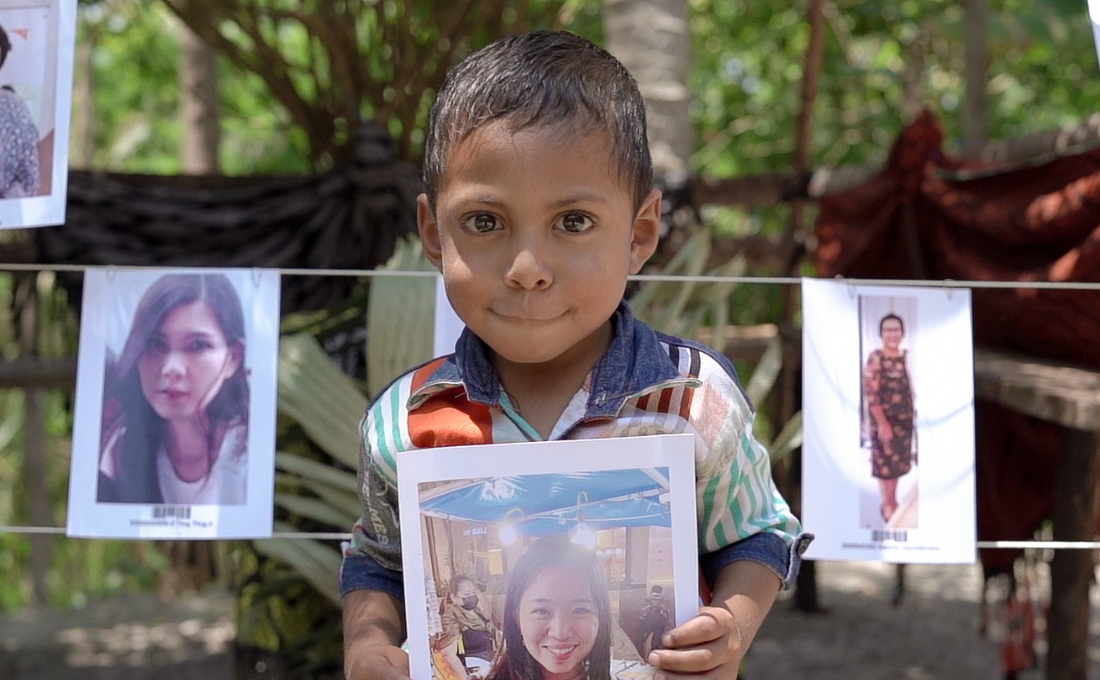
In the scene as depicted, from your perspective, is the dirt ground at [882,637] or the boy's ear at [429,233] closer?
the boy's ear at [429,233]

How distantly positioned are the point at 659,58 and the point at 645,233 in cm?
186

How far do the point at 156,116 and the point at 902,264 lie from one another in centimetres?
630

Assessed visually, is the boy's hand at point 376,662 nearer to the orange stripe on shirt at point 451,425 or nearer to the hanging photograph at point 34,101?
the orange stripe on shirt at point 451,425

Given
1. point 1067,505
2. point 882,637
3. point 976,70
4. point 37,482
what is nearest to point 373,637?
point 1067,505

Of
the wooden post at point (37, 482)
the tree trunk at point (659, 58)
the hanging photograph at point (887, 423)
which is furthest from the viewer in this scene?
the wooden post at point (37, 482)

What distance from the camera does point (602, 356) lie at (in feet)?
3.39

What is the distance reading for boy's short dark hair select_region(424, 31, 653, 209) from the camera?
0.92 m

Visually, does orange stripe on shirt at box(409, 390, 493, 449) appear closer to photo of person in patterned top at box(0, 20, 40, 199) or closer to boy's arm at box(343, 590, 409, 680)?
boy's arm at box(343, 590, 409, 680)

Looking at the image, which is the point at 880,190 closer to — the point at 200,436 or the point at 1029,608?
the point at 1029,608

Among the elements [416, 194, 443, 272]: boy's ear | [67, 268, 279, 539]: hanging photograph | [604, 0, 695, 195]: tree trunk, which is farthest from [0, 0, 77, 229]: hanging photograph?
[604, 0, 695, 195]: tree trunk

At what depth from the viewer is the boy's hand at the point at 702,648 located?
921 millimetres

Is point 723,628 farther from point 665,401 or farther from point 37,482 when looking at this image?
point 37,482

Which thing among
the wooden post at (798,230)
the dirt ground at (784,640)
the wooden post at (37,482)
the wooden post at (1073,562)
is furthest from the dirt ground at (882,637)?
the wooden post at (37,482)

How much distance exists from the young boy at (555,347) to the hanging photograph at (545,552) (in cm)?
4
